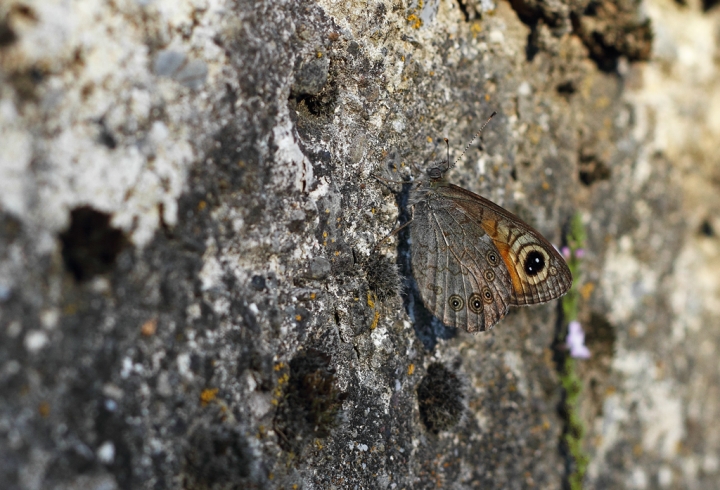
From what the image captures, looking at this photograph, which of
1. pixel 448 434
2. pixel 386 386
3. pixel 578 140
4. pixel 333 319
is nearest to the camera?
pixel 333 319

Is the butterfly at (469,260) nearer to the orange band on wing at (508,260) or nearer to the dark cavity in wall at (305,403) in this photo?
the orange band on wing at (508,260)

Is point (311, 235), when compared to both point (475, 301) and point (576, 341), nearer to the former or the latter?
point (475, 301)

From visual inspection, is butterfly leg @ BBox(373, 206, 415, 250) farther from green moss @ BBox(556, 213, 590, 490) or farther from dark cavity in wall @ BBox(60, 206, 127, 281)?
green moss @ BBox(556, 213, 590, 490)

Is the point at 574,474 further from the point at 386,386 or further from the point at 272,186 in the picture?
the point at 272,186

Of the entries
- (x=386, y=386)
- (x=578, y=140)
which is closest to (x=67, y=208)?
(x=386, y=386)

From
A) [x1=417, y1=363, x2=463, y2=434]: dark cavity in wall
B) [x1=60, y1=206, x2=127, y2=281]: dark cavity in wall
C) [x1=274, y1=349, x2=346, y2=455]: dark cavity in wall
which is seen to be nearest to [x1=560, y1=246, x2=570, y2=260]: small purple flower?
[x1=417, y1=363, x2=463, y2=434]: dark cavity in wall
